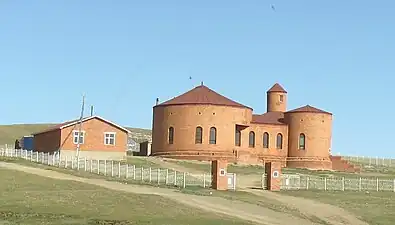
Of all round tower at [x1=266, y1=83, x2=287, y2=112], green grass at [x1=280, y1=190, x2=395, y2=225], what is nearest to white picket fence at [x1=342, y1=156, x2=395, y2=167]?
round tower at [x1=266, y1=83, x2=287, y2=112]

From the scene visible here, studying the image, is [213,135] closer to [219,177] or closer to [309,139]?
[309,139]

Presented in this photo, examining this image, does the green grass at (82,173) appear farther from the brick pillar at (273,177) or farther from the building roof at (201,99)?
the building roof at (201,99)

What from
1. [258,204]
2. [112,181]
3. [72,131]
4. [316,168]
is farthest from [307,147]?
[258,204]

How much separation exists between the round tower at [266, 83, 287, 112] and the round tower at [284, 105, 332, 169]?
672cm

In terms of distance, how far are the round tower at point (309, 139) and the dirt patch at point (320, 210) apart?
38206 millimetres

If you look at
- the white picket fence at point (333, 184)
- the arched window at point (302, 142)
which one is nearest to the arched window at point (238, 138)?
the arched window at point (302, 142)

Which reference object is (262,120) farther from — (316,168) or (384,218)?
(384,218)

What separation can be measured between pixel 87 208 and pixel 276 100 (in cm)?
6281

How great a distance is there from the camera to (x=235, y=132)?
81.4m

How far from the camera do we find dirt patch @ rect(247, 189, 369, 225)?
1426 inches

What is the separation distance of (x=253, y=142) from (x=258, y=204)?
44682 millimetres

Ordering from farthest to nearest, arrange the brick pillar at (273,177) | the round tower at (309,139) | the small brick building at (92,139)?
the round tower at (309,139)
the small brick building at (92,139)
the brick pillar at (273,177)

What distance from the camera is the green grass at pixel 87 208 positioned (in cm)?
2872

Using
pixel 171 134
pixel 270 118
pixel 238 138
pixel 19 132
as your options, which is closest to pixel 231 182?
pixel 171 134
